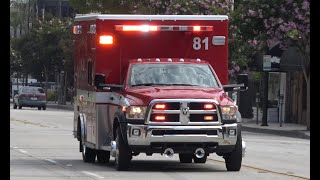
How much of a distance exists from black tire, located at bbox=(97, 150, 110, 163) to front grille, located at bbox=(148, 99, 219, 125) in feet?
10.8

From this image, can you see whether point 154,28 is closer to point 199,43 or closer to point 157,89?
point 199,43

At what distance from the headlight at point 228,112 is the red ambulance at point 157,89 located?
0.02 metres

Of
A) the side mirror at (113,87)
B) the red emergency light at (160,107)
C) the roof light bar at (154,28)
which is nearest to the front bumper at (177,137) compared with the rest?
the red emergency light at (160,107)

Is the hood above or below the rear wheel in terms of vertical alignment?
above

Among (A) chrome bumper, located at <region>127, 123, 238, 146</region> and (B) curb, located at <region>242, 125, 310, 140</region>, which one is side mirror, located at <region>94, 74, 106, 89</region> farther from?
(B) curb, located at <region>242, 125, 310, 140</region>

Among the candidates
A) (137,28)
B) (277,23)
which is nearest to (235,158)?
(137,28)

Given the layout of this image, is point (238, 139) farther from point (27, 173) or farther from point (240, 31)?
point (240, 31)

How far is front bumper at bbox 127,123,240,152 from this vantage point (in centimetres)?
1681

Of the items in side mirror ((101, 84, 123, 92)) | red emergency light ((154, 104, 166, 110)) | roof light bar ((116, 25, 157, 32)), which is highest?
roof light bar ((116, 25, 157, 32))

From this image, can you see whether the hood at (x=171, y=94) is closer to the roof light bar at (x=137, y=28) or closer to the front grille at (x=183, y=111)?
the front grille at (x=183, y=111)

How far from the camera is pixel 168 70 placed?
18156 mm

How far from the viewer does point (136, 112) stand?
1697 cm

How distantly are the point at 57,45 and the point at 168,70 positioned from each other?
6394 centimetres

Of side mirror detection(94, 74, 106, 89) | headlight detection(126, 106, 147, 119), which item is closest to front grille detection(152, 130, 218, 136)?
headlight detection(126, 106, 147, 119)
